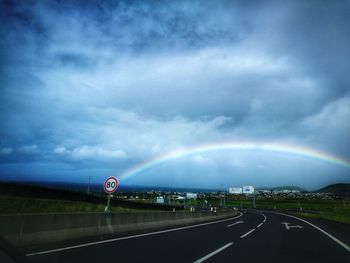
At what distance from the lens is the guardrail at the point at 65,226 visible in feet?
37.2

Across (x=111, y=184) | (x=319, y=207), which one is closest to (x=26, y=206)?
(x=111, y=184)

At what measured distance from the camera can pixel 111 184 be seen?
19469 millimetres

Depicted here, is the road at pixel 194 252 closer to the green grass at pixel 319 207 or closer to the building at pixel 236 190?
the green grass at pixel 319 207

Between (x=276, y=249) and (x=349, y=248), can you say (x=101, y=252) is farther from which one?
(x=349, y=248)

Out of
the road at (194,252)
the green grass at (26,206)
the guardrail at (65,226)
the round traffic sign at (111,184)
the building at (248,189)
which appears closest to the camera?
the road at (194,252)

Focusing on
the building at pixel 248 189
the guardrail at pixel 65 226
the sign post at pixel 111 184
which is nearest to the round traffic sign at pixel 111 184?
the sign post at pixel 111 184

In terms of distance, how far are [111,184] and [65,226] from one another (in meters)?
5.75

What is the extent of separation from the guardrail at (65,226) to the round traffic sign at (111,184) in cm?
135

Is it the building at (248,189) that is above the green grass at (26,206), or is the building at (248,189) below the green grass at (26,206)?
above

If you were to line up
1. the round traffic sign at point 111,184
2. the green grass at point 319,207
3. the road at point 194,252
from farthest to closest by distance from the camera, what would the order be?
the green grass at point 319,207 → the round traffic sign at point 111,184 → the road at point 194,252

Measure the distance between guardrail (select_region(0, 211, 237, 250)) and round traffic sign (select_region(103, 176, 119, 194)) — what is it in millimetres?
1353

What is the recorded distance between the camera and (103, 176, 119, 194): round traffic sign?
19328mm

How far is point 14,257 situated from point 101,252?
272 inches

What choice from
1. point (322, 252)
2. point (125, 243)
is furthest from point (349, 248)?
point (125, 243)
